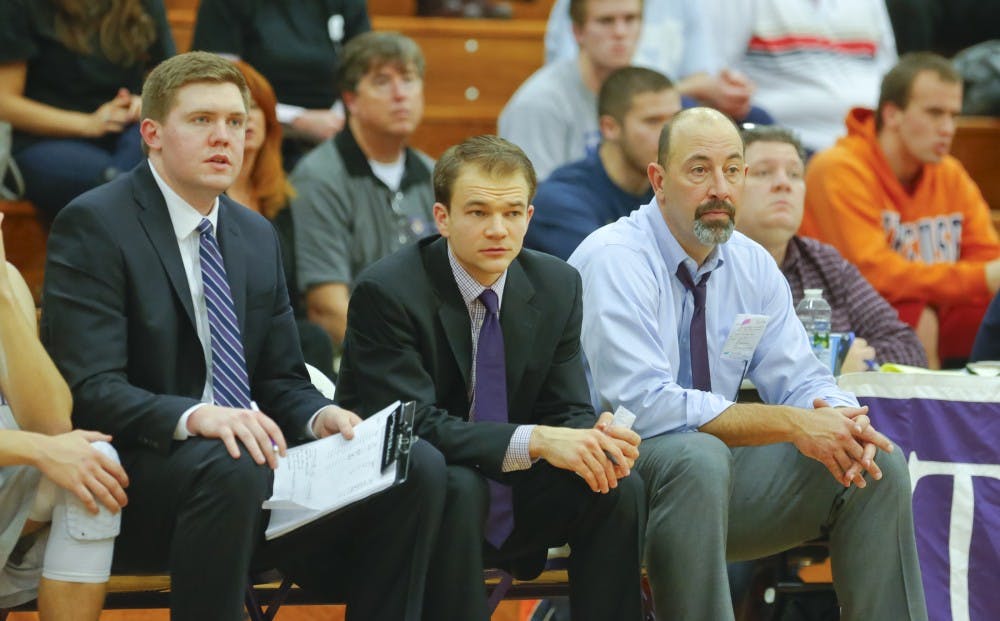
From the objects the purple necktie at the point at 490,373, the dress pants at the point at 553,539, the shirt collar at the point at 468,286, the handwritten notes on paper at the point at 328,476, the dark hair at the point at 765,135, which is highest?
the dark hair at the point at 765,135

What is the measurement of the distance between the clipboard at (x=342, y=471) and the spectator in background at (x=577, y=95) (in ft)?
8.06

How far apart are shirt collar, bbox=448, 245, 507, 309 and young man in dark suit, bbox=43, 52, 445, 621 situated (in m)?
0.35

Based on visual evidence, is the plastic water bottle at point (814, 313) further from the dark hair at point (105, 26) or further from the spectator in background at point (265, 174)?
Result: the dark hair at point (105, 26)

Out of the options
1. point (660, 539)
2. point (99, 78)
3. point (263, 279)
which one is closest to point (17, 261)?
point (99, 78)

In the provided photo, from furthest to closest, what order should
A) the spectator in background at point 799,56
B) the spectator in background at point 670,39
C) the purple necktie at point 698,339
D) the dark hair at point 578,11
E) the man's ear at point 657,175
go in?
1. the spectator in background at point 799,56
2. the spectator in background at point 670,39
3. the dark hair at point 578,11
4. the man's ear at point 657,175
5. the purple necktie at point 698,339

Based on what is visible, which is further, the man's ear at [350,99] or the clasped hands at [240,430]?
the man's ear at [350,99]

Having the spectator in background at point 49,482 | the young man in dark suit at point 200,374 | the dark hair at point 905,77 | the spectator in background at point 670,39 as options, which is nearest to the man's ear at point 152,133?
the young man in dark suit at point 200,374

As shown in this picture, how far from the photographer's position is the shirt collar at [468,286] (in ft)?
10.5

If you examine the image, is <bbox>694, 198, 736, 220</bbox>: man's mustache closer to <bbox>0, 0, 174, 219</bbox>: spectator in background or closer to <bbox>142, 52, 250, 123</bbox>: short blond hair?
<bbox>142, 52, 250, 123</bbox>: short blond hair

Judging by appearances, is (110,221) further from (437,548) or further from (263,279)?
(437,548)

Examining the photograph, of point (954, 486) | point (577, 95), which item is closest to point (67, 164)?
point (577, 95)

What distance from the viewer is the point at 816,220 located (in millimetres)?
5160

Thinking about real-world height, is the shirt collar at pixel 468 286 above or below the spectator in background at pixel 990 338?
above

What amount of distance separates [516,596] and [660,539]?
1.28ft
